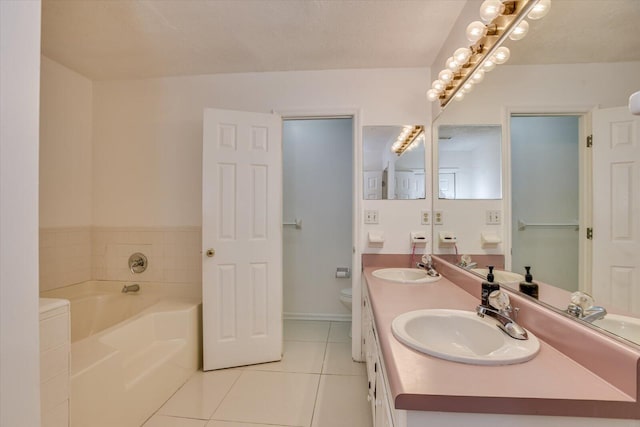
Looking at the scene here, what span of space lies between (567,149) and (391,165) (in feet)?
4.25

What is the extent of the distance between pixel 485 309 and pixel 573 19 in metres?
1.02

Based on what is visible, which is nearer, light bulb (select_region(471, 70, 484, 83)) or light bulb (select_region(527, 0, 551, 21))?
light bulb (select_region(527, 0, 551, 21))

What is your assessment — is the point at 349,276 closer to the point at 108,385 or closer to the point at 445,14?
the point at 108,385

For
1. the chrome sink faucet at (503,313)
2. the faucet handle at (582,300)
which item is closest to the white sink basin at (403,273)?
the chrome sink faucet at (503,313)

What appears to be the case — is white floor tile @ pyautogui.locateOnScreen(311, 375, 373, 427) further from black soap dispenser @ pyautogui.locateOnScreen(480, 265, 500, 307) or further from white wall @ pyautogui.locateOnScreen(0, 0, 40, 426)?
white wall @ pyautogui.locateOnScreen(0, 0, 40, 426)

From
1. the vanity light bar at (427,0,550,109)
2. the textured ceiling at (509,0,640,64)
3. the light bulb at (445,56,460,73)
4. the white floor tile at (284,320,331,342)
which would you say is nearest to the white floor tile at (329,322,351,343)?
the white floor tile at (284,320,331,342)

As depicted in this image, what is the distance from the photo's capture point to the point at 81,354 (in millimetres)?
1372

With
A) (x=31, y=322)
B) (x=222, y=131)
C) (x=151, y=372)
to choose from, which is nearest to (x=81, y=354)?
(x=151, y=372)

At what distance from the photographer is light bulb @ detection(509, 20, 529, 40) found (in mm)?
1050

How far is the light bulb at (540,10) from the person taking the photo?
0.94 metres

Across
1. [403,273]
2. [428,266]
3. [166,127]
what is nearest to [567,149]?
[428,266]

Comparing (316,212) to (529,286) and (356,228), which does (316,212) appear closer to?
(356,228)

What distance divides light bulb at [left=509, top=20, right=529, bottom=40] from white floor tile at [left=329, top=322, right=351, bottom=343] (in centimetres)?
237

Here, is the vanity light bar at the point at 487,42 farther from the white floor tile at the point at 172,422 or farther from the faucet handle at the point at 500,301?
the white floor tile at the point at 172,422
